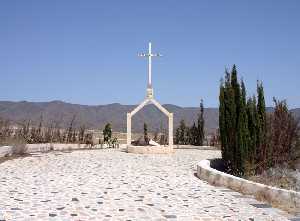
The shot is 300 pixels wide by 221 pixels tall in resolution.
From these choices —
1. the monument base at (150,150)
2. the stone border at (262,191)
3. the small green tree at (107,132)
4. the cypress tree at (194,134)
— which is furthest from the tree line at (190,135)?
the stone border at (262,191)

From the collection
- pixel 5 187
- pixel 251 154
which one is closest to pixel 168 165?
pixel 251 154

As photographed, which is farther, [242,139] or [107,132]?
[107,132]

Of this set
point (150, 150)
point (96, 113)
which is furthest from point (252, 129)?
point (96, 113)

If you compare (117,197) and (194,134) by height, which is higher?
(194,134)

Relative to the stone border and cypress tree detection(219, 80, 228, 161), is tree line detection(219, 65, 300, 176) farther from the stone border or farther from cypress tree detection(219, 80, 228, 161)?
the stone border

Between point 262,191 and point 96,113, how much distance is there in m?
96.4

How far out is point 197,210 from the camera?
791 cm

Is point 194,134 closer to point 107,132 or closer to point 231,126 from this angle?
point 107,132

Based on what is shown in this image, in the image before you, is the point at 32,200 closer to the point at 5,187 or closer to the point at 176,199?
the point at 5,187

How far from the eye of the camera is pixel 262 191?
9.02 metres

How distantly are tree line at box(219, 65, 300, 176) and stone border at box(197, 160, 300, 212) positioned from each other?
1842 mm

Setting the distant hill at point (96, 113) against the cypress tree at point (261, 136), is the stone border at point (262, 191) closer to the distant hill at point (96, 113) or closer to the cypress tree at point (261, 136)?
the cypress tree at point (261, 136)

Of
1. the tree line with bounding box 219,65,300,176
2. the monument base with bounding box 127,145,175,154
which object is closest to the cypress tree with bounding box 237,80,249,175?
the tree line with bounding box 219,65,300,176

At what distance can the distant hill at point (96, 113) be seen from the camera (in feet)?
305
